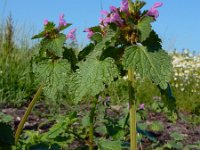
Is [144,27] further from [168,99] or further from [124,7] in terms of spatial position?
[168,99]

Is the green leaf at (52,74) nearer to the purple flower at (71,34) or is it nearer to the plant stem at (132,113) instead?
the purple flower at (71,34)

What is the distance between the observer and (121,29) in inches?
67.3

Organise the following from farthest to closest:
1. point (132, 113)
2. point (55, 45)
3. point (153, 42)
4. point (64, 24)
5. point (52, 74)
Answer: point (64, 24) → point (55, 45) → point (52, 74) → point (153, 42) → point (132, 113)

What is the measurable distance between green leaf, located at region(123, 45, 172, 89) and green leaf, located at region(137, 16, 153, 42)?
4cm

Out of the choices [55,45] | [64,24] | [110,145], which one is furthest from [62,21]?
[110,145]

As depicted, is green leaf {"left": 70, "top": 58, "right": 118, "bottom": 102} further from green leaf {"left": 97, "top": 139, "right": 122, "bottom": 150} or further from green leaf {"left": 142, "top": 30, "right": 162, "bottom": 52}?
Result: green leaf {"left": 97, "top": 139, "right": 122, "bottom": 150}

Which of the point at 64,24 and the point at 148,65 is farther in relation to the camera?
the point at 64,24

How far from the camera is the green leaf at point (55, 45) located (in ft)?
7.16

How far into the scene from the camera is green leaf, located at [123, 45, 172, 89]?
1.64 meters

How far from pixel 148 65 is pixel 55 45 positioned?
A: 643 mm

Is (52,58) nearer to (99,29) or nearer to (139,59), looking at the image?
(99,29)

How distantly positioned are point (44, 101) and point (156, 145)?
266 cm

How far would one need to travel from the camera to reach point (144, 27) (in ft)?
5.49

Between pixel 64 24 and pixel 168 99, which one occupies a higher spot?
pixel 64 24
